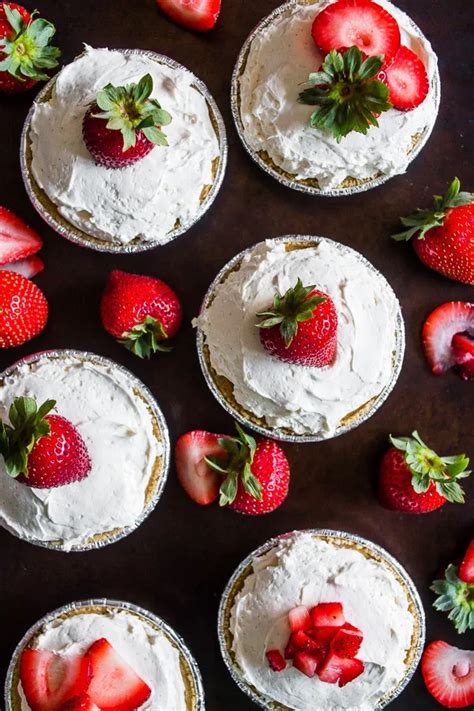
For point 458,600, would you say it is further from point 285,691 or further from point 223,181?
point 223,181

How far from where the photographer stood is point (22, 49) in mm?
2723

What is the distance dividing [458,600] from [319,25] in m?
1.81

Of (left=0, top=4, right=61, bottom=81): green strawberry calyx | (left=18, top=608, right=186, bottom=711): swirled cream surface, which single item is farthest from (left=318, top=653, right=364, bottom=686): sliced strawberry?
(left=0, top=4, right=61, bottom=81): green strawberry calyx

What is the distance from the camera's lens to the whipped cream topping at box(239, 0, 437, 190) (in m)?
2.55

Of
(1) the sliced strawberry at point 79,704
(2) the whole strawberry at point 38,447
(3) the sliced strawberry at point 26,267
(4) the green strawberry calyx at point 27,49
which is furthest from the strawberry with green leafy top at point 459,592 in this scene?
(4) the green strawberry calyx at point 27,49

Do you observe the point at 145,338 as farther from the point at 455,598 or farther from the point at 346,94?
the point at 455,598

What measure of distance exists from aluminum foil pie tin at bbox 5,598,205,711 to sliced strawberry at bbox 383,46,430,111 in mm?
1710

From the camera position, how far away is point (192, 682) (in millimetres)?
2734

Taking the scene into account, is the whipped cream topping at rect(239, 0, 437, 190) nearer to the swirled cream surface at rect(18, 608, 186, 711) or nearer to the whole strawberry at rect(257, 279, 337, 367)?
the whole strawberry at rect(257, 279, 337, 367)

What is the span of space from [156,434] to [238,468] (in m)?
0.27

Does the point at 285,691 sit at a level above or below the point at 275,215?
below

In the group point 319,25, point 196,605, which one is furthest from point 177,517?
point 319,25

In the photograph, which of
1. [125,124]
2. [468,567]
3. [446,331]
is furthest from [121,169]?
[468,567]

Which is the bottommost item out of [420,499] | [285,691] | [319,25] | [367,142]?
[285,691]
